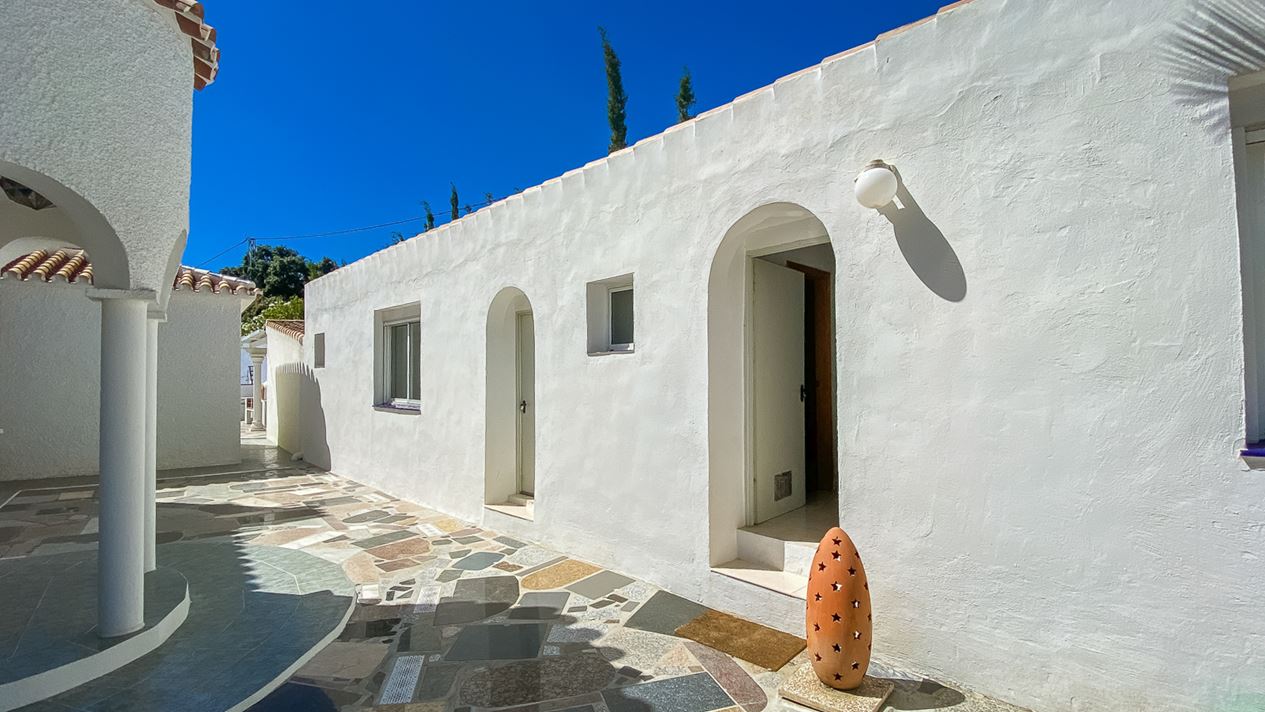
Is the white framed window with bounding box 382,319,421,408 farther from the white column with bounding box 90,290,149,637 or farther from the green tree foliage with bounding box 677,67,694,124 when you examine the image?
the green tree foliage with bounding box 677,67,694,124

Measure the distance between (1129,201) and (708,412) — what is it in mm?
3222

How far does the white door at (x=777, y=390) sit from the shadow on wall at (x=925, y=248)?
6.02ft

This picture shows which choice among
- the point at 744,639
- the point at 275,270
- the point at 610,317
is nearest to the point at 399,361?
the point at 610,317

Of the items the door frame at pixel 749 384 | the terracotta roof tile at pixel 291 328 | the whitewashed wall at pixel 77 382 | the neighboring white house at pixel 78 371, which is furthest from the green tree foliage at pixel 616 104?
the door frame at pixel 749 384

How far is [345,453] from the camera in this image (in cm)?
1219

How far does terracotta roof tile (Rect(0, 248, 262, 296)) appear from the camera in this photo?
1163 centimetres

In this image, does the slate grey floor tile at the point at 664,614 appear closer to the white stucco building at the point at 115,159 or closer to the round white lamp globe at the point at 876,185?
the round white lamp globe at the point at 876,185

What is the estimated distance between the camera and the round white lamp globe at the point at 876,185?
13.1 feet

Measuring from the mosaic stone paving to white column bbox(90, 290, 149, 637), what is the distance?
1.41m

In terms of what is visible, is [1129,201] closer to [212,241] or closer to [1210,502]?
[1210,502]

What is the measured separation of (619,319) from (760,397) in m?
1.81

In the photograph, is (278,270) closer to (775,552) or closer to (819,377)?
(819,377)

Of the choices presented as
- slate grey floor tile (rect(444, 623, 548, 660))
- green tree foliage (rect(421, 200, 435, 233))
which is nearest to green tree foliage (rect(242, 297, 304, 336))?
green tree foliage (rect(421, 200, 435, 233))

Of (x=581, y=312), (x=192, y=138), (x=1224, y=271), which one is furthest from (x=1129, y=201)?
(x=192, y=138)
